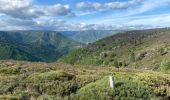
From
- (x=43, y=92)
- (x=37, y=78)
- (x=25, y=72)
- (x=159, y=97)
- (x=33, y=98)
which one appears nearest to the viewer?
(x=33, y=98)

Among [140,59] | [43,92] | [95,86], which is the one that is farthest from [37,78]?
[140,59]

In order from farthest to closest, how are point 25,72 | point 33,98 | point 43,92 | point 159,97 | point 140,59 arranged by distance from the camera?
point 140,59 → point 25,72 → point 43,92 → point 159,97 → point 33,98

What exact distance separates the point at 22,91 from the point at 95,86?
368cm

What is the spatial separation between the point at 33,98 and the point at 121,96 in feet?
14.2

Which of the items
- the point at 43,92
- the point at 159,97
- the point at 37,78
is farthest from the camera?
the point at 37,78

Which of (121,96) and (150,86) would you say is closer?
(121,96)

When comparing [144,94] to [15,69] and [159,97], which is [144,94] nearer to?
[159,97]

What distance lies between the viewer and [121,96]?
18562mm

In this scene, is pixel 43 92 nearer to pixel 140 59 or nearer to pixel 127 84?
→ pixel 127 84

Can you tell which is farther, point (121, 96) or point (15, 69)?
point (15, 69)

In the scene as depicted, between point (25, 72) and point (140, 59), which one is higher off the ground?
point (25, 72)

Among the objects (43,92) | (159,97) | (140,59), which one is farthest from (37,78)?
(140,59)

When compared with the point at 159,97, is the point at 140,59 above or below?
below

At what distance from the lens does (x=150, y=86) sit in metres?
20.1
